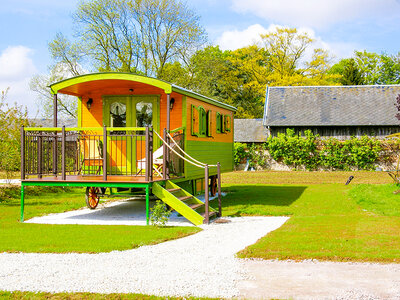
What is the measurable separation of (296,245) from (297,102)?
95.9 feet

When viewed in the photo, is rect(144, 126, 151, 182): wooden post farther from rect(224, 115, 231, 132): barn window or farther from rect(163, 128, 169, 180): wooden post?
rect(224, 115, 231, 132): barn window

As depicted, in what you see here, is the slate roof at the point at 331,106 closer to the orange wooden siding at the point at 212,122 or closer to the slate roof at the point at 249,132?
the slate roof at the point at 249,132

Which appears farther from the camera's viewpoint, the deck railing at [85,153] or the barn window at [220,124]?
the barn window at [220,124]

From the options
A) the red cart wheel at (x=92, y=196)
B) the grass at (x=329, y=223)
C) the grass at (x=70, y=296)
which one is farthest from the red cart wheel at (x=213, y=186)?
the grass at (x=70, y=296)

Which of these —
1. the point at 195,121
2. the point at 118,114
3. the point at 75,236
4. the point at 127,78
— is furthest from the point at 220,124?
the point at 75,236

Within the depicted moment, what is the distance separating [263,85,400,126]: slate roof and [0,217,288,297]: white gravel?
26519 mm

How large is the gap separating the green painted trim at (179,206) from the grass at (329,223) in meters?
1.63

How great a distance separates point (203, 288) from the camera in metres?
5.27

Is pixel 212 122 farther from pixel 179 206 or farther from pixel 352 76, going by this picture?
pixel 352 76

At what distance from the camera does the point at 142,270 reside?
606 cm

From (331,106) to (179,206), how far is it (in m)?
26.8

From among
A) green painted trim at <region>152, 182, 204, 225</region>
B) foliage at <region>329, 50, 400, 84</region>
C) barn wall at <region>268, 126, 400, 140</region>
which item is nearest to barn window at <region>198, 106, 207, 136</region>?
green painted trim at <region>152, 182, 204, 225</region>

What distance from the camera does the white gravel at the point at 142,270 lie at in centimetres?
530

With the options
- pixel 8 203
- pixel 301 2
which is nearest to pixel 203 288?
pixel 301 2
